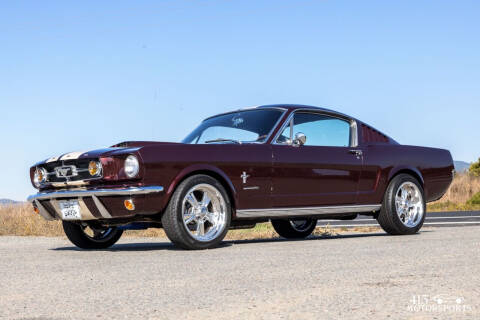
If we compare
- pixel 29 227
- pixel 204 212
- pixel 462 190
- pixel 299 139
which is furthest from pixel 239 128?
pixel 462 190

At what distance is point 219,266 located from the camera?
210 inches

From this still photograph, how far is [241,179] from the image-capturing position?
7.30m

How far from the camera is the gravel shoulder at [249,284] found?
3.42 m

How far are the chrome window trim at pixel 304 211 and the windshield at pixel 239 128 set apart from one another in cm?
82

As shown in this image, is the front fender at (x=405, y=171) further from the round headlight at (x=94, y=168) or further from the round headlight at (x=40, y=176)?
the round headlight at (x=40, y=176)

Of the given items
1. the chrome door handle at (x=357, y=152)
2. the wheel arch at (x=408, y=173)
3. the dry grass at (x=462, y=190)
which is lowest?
the dry grass at (x=462, y=190)

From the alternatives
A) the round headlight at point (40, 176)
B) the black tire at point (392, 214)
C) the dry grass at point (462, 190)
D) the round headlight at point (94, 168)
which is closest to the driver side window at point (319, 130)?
the black tire at point (392, 214)

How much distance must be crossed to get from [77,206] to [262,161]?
2016 mm

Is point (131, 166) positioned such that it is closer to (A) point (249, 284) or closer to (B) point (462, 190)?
(A) point (249, 284)

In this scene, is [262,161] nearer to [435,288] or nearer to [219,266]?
[219,266]

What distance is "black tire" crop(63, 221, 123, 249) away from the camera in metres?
7.94

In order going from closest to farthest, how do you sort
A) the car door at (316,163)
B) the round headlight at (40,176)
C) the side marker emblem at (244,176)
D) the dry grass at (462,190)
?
the side marker emblem at (244,176) < the round headlight at (40,176) < the car door at (316,163) < the dry grass at (462,190)

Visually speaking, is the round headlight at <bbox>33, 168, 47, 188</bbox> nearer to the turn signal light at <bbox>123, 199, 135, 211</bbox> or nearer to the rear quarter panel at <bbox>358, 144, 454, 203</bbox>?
the turn signal light at <bbox>123, 199, 135, 211</bbox>

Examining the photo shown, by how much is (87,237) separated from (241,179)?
2055mm
